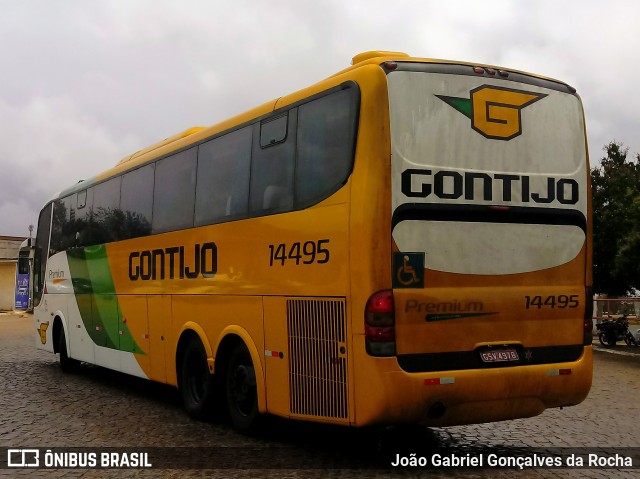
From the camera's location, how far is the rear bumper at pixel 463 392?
6461mm

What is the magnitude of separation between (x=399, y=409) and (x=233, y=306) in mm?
2793

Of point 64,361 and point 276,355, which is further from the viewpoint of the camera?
point 64,361

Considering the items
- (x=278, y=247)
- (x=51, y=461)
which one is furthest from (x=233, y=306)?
(x=51, y=461)

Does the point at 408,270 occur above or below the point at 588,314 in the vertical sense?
above

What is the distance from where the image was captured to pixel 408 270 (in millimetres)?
6605

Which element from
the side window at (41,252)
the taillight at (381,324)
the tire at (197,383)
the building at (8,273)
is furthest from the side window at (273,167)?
the building at (8,273)

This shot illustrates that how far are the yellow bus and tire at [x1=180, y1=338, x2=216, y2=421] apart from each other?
0.50 meters

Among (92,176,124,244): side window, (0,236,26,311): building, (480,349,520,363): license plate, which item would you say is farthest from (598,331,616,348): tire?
(0,236,26,311): building

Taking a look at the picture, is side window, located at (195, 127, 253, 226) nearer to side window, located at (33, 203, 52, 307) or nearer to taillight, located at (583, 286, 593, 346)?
taillight, located at (583, 286, 593, 346)

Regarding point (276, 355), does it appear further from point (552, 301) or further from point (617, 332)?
point (617, 332)

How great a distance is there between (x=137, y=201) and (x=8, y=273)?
39498 mm

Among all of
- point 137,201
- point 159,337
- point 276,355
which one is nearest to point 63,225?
point 137,201

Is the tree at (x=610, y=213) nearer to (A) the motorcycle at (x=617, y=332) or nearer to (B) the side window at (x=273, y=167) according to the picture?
(A) the motorcycle at (x=617, y=332)

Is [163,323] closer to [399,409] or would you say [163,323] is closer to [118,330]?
[118,330]
